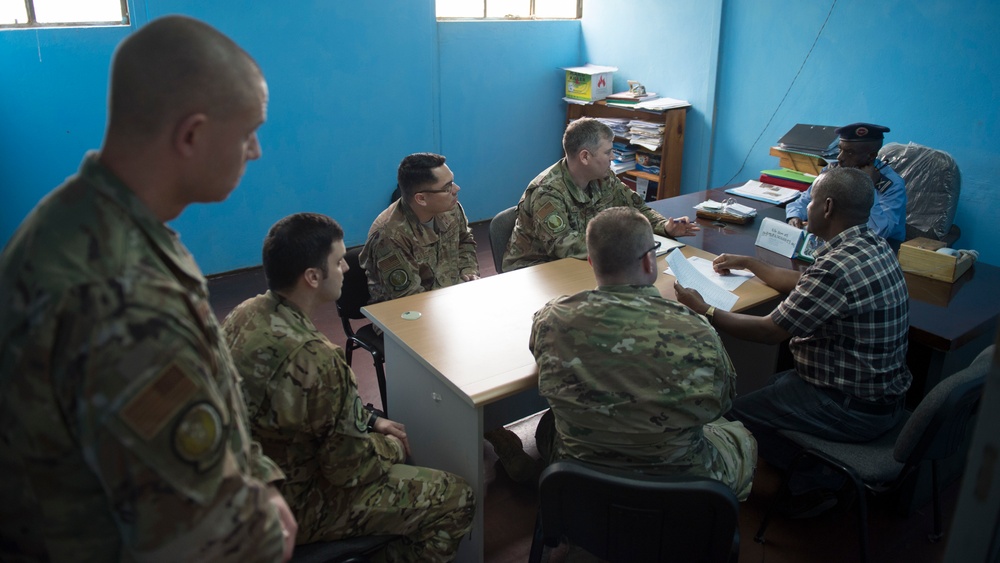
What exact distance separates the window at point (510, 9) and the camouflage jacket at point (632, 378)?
408 cm

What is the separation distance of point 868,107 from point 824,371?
102 inches

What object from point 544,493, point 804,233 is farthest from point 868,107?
point 544,493

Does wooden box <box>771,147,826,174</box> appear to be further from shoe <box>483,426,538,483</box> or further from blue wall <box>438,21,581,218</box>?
shoe <box>483,426,538,483</box>

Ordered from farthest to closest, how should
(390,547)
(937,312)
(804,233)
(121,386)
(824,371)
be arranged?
(804,233) → (937,312) → (824,371) → (390,547) → (121,386)

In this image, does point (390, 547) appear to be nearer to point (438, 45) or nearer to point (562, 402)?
point (562, 402)

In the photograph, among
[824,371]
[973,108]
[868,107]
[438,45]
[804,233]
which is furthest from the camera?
[438,45]

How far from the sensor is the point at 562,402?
66.4 inches

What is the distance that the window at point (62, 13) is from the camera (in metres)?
3.63

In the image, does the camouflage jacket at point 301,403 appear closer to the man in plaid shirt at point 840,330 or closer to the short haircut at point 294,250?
the short haircut at point 294,250

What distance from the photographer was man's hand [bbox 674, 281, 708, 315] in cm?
232

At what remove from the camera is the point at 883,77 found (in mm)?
4020

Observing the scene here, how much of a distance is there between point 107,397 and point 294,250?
3.21 ft

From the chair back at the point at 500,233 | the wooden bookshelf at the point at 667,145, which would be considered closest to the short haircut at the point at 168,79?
the chair back at the point at 500,233

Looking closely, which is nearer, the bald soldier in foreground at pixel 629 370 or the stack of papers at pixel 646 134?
the bald soldier in foreground at pixel 629 370
